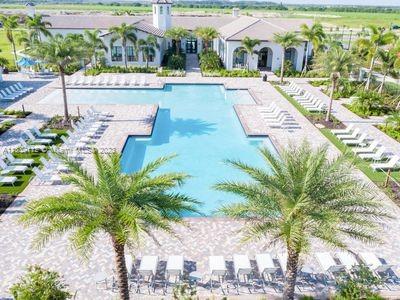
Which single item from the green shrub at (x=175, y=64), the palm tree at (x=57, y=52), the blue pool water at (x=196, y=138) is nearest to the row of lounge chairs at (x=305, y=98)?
the blue pool water at (x=196, y=138)

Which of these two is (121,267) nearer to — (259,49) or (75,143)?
(75,143)

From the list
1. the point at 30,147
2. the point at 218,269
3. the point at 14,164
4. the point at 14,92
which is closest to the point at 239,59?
the point at 14,92

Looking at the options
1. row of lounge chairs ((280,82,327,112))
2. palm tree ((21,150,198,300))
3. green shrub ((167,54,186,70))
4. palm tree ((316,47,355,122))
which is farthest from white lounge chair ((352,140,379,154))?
green shrub ((167,54,186,70))

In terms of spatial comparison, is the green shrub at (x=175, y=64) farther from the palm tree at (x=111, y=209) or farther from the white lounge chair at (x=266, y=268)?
the palm tree at (x=111, y=209)

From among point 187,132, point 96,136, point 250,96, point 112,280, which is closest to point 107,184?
point 112,280

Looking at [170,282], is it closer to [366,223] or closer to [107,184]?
[107,184]
